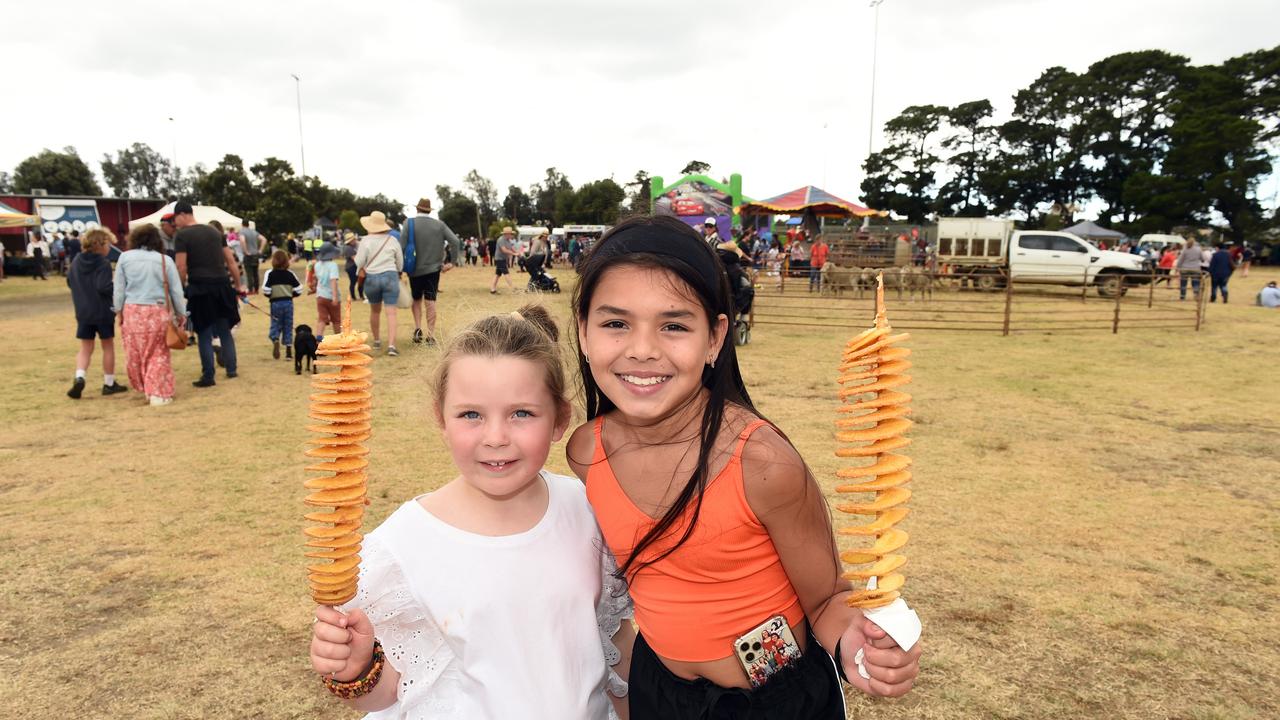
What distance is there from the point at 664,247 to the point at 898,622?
0.92 meters

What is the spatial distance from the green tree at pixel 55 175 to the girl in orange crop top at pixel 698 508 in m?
92.2

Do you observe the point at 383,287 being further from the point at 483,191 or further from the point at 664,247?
the point at 483,191

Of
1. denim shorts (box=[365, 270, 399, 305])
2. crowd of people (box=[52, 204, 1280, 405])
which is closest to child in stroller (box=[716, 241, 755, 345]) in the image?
crowd of people (box=[52, 204, 1280, 405])

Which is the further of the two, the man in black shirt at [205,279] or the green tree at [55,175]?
the green tree at [55,175]

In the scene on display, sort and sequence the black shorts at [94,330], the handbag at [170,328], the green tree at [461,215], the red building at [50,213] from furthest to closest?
the green tree at [461,215] < the red building at [50,213] < the black shorts at [94,330] < the handbag at [170,328]

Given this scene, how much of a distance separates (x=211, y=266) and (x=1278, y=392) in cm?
1248

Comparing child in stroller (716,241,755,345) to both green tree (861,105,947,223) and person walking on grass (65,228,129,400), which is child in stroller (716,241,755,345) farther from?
green tree (861,105,947,223)

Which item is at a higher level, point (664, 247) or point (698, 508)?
point (664, 247)

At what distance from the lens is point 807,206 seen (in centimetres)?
3067

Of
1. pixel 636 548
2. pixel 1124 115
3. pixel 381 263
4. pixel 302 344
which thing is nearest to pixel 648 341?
pixel 636 548

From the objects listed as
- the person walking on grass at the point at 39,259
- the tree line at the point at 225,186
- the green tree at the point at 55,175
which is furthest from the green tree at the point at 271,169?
the green tree at the point at 55,175

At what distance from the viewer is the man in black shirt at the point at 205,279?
829 cm

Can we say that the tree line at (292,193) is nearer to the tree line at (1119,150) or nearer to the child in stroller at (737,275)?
the child in stroller at (737,275)

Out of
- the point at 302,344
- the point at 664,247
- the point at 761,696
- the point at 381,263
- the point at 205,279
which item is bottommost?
the point at 302,344
